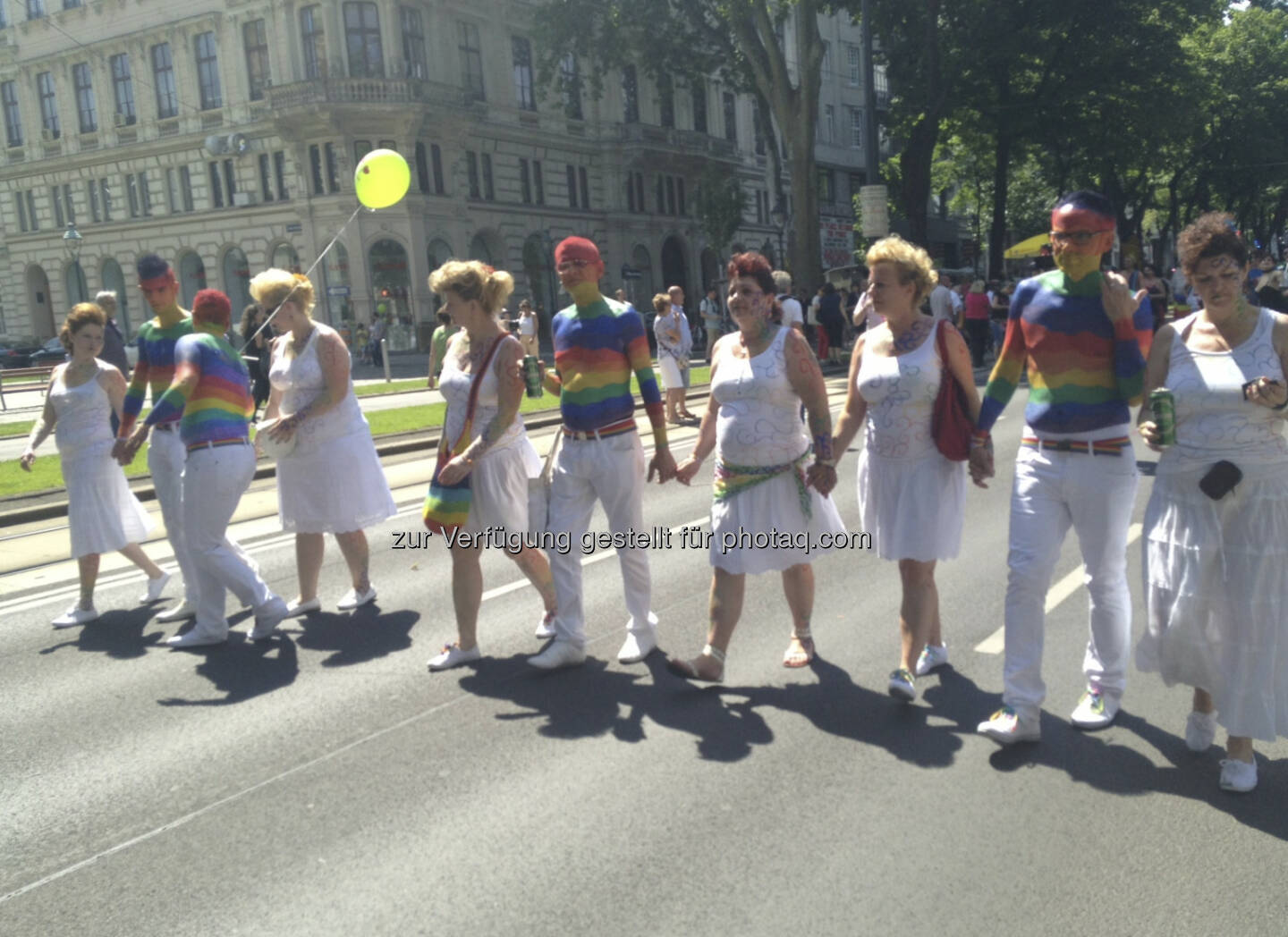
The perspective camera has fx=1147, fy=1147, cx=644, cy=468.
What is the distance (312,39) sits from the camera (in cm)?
3769

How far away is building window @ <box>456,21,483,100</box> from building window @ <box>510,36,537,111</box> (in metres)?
1.66

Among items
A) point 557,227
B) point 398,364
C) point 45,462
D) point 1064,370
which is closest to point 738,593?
point 1064,370

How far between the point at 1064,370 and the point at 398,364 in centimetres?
3195

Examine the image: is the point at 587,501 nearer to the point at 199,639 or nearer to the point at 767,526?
the point at 767,526

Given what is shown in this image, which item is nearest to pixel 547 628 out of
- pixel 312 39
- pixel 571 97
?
pixel 312 39

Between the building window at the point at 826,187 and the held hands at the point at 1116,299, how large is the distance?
193 feet

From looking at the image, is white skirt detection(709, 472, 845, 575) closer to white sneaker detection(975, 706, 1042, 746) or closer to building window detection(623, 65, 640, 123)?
white sneaker detection(975, 706, 1042, 746)

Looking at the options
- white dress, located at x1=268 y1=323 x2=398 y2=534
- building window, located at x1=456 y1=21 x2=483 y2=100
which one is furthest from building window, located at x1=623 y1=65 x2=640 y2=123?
white dress, located at x1=268 y1=323 x2=398 y2=534

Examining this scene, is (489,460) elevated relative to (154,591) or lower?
elevated

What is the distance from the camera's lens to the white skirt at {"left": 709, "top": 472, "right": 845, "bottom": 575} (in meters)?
4.99

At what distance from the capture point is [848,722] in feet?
15.3

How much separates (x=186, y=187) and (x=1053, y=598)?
41815 mm

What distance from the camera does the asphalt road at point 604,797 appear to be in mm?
3318

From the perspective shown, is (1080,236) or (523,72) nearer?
(1080,236)
